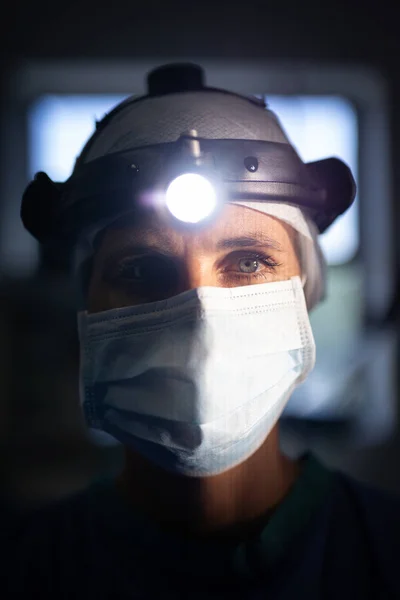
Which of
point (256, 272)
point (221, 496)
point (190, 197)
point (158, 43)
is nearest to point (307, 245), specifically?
point (256, 272)

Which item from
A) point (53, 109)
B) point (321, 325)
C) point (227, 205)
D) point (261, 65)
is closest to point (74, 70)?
point (53, 109)

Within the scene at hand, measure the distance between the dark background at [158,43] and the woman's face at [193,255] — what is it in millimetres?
236

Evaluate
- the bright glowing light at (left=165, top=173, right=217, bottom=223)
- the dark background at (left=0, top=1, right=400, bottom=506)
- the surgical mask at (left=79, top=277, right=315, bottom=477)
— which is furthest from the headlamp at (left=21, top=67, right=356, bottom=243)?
the dark background at (left=0, top=1, right=400, bottom=506)

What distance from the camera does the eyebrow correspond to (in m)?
0.68

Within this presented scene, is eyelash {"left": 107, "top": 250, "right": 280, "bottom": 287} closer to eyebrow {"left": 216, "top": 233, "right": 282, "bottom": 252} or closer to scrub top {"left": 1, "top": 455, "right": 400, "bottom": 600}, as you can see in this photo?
eyebrow {"left": 216, "top": 233, "right": 282, "bottom": 252}

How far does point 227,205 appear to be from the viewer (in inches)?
25.9

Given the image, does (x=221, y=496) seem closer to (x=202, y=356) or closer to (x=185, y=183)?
(x=202, y=356)

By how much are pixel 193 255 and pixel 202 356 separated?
127 millimetres

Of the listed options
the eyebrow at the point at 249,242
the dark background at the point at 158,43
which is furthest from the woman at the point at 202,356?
the dark background at the point at 158,43

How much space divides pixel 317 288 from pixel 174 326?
23cm

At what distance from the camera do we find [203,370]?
0.66 meters

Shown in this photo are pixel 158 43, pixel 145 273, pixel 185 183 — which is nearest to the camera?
pixel 185 183

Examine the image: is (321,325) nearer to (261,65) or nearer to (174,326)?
(174,326)

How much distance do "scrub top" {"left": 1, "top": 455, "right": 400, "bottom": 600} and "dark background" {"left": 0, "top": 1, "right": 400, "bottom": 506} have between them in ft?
0.41
